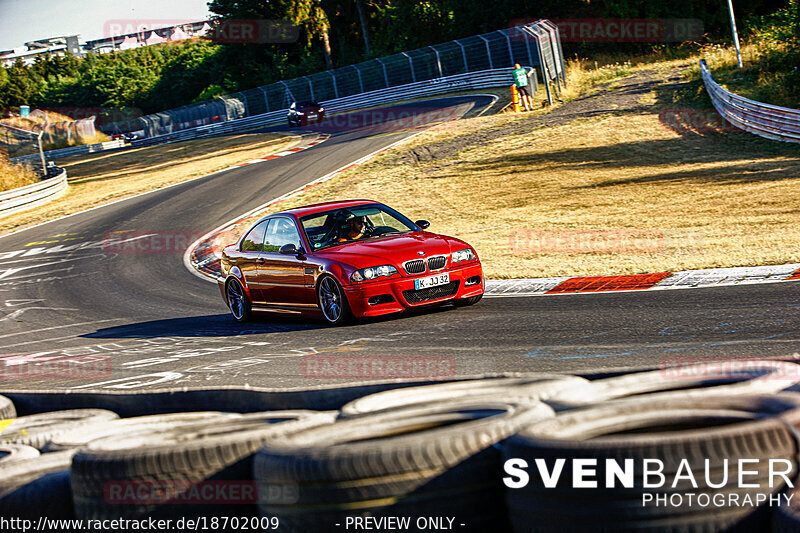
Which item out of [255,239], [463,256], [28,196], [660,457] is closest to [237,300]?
[255,239]

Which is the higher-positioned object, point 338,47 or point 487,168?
point 338,47

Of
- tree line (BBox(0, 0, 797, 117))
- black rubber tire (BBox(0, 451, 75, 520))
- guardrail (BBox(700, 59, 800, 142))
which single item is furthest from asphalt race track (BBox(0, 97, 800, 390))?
tree line (BBox(0, 0, 797, 117))

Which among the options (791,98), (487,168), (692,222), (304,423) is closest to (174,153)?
(487,168)

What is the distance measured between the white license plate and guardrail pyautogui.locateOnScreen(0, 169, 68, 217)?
27964mm

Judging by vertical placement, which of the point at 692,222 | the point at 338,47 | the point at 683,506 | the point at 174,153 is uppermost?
the point at 338,47

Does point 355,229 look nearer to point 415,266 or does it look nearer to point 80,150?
point 415,266

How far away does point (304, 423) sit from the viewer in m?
4.06

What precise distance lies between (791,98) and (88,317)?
2173 cm

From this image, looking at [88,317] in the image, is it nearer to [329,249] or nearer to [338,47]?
[329,249]

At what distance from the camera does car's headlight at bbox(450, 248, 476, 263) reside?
34.8 ft

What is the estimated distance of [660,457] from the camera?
2820 millimetres

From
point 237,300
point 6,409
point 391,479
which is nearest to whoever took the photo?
point 391,479

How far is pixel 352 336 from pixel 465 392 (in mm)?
5425

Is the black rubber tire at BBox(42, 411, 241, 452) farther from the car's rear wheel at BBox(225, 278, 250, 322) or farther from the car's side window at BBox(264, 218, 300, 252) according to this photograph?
the car's rear wheel at BBox(225, 278, 250, 322)
